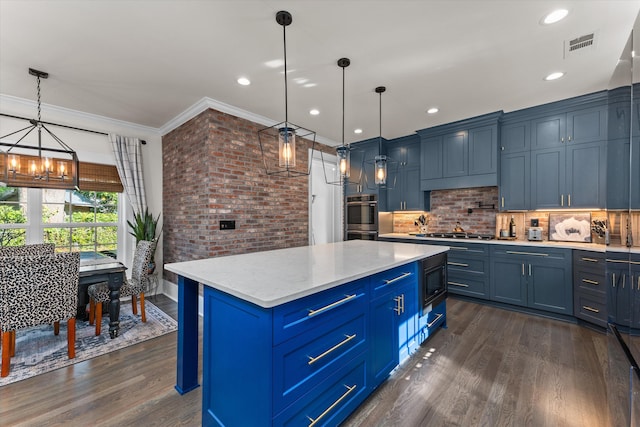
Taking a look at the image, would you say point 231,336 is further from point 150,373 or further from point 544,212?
point 544,212

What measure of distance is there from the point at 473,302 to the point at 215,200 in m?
3.80

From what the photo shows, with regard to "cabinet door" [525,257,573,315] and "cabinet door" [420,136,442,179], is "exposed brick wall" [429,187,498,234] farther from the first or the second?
"cabinet door" [525,257,573,315]

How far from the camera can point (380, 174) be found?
102 inches

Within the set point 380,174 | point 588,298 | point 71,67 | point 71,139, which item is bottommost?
point 588,298

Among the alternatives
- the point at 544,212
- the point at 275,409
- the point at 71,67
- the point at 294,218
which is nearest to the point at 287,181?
the point at 294,218

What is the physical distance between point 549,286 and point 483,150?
1.94 meters

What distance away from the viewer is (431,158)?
430cm

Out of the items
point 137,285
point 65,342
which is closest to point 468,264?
point 137,285

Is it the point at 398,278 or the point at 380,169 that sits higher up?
the point at 380,169

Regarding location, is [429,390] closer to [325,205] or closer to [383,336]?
[383,336]

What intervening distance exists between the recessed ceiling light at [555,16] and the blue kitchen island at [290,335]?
6.57 ft

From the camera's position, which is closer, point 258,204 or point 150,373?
point 150,373

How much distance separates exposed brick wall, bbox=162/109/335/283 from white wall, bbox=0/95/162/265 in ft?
0.58

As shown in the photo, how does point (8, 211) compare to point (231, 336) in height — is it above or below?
above
